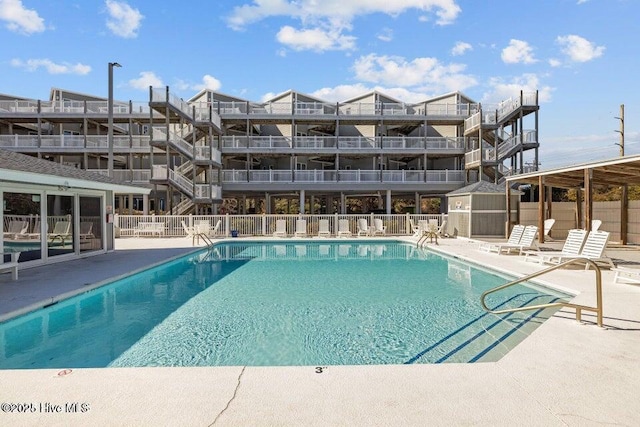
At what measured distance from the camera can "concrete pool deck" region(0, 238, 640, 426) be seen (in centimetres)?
318

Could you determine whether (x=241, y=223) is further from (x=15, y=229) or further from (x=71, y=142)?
(x=71, y=142)

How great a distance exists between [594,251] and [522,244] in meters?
2.98

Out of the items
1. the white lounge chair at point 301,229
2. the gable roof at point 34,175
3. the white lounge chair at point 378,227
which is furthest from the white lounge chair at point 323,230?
the gable roof at point 34,175

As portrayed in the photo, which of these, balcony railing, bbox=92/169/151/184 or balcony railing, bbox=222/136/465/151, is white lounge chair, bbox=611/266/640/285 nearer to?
balcony railing, bbox=222/136/465/151

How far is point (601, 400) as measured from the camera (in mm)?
3449

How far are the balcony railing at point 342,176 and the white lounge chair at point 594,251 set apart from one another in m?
19.5

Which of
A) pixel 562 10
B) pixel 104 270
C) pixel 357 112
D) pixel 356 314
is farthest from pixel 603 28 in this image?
pixel 357 112

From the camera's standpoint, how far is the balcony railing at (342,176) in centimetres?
2955

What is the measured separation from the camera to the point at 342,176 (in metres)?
30.4

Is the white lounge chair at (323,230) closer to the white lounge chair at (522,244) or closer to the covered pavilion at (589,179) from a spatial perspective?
the covered pavilion at (589,179)

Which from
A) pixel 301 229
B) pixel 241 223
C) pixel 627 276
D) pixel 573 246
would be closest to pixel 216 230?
pixel 241 223

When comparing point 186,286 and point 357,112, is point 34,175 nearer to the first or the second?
point 186,286

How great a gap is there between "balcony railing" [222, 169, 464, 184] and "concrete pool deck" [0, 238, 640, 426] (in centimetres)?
2533

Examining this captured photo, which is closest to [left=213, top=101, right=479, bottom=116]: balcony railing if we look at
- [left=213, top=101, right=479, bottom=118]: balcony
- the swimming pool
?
[left=213, top=101, right=479, bottom=118]: balcony
